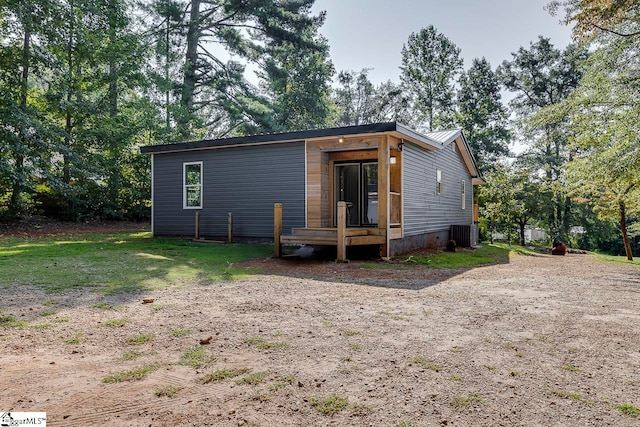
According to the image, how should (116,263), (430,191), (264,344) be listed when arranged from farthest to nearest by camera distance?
(430,191) → (116,263) → (264,344)

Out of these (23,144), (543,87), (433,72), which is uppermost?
(433,72)

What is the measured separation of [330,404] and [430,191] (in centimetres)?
1022

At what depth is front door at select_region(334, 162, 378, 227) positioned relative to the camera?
35.0 ft

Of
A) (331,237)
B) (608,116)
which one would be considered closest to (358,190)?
(331,237)

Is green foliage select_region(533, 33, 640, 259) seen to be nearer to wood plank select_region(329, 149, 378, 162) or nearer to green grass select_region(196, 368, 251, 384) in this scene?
wood plank select_region(329, 149, 378, 162)

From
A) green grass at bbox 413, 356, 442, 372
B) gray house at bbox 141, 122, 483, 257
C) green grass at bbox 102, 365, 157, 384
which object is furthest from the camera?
gray house at bbox 141, 122, 483, 257

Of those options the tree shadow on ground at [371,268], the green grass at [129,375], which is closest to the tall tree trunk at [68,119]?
the tree shadow on ground at [371,268]

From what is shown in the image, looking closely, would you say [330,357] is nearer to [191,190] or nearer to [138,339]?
[138,339]

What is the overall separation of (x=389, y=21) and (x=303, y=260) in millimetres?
19217

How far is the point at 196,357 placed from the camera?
9.12 feet

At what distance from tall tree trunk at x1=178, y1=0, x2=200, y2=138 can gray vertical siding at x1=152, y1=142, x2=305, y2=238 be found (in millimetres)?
8859

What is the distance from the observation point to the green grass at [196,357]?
2670 mm

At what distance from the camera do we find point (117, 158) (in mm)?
16734

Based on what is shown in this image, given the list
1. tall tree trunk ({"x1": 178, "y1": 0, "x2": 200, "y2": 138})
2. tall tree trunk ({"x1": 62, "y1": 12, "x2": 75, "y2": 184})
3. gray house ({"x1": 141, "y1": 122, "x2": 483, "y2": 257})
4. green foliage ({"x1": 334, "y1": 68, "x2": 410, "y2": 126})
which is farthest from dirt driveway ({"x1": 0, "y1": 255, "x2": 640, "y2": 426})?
green foliage ({"x1": 334, "y1": 68, "x2": 410, "y2": 126})
